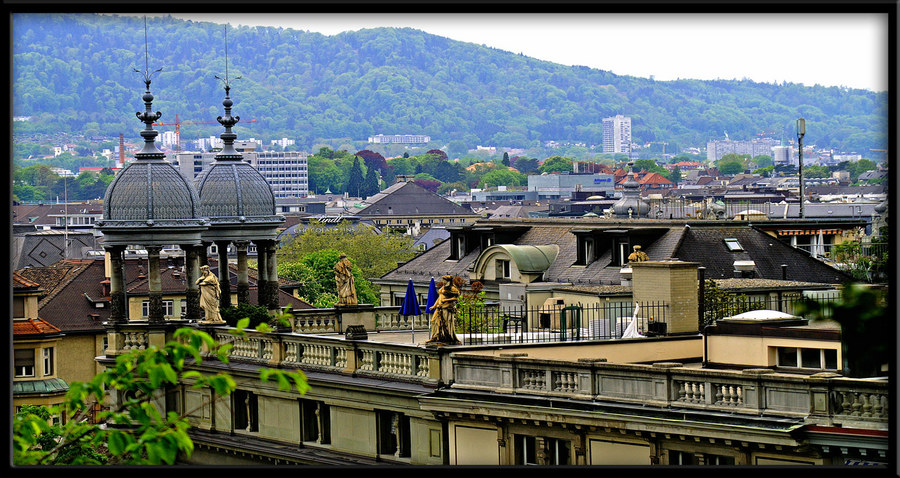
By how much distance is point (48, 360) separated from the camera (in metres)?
91.6

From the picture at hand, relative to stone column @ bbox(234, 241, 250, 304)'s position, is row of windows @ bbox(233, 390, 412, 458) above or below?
below

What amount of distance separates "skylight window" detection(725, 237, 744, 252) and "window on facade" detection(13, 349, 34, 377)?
36.9m

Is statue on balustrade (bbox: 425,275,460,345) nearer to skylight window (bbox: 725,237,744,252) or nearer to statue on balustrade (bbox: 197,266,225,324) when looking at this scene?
statue on balustrade (bbox: 197,266,225,324)

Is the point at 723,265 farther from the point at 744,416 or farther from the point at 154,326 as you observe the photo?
the point at 744,416

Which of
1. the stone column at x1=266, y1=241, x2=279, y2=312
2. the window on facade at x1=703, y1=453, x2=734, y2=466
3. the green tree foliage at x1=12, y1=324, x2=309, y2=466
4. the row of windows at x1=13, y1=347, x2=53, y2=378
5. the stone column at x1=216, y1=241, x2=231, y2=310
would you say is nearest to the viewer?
the green tree foliage at x1=12, y1=324, x2=309, y2=466

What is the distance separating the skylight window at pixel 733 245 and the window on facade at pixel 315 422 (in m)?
29.6

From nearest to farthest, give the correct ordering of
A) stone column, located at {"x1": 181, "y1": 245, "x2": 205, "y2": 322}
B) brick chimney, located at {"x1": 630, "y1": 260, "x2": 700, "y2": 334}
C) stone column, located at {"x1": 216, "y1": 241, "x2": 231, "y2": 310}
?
brick chimney, located at {"x1": 630, "y1": 260, "x2": 700, "y2": 334} → stone column, located at {"x1": 181, "y1": 245, "x2": 205, "y2": 322} → stone column, located at {"x1": 216, "y1": 241, "x2": 231, "y2": 310}

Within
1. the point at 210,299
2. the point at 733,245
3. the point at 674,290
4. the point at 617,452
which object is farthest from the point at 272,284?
the point at 617,452

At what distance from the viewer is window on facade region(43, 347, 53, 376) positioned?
90938 mm

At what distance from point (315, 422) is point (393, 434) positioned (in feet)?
14.7

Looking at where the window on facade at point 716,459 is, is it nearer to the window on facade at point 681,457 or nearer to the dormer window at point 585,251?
the window on facade at point 681,457

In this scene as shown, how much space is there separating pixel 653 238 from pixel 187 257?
2246 centimetres

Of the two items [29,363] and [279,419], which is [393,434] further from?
[29,363]

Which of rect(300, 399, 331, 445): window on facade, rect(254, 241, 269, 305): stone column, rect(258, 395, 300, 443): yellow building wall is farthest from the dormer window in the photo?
rect(300, 399, 331, 445): window on facade
